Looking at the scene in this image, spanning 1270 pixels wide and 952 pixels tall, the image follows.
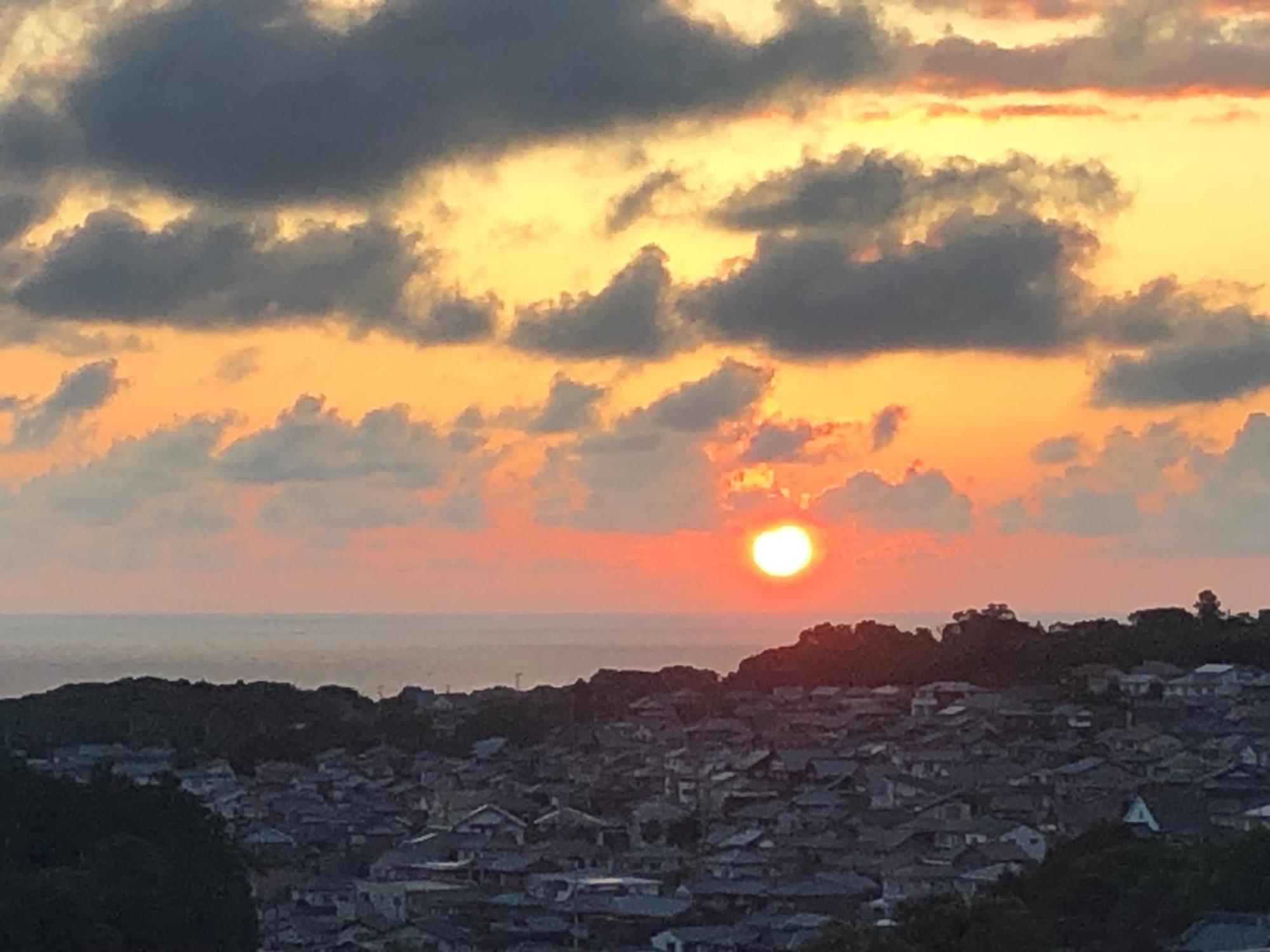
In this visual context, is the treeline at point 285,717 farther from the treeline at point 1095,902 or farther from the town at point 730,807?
the treeline at point 1095,902

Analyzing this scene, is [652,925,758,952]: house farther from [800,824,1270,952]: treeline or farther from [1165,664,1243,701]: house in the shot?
[1165,664,1243,701]: house

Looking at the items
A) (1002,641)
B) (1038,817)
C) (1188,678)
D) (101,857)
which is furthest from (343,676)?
(101,857)

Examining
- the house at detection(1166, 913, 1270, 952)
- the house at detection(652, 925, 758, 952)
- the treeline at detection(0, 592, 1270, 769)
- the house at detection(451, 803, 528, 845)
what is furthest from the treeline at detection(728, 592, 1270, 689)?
the house at detection(1166, 913, 1270, 952)

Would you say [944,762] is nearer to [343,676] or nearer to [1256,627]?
[1256,627]

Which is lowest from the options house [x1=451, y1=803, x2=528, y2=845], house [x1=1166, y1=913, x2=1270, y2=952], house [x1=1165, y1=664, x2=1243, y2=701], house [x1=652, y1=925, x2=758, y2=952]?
house [x1=652, y1=925, x2=758, y2=952]

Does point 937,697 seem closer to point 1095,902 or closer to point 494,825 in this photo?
point 494,825

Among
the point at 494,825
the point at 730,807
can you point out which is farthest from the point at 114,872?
the point at 730,807

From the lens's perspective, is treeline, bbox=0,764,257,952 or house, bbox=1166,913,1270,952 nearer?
house, bbox=1166,913,1270,952

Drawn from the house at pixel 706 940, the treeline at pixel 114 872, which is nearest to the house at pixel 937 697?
the house at pixel 706 940
